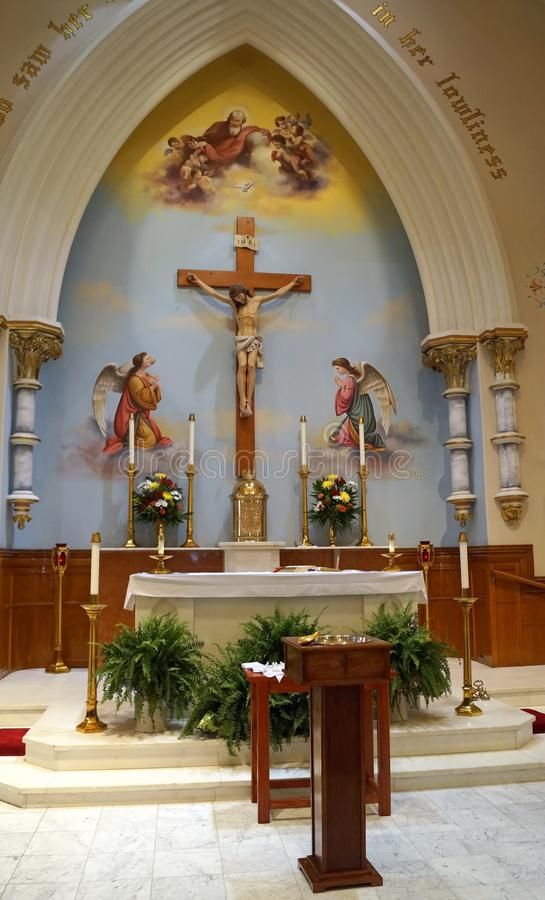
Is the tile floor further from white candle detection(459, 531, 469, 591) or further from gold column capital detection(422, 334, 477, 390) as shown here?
gold column capital detection(422, 334, 477, 390)

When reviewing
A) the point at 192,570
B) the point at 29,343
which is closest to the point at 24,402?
the point at 29,343

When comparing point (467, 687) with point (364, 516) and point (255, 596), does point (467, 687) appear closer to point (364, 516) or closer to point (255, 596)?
point (255, 596)

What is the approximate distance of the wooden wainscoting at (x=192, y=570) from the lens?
789 centimetres

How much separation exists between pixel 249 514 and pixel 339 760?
192 inches

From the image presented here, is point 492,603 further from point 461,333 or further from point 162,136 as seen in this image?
point 162,136

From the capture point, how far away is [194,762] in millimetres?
4773

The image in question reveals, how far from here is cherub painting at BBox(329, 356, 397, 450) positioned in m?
8.97

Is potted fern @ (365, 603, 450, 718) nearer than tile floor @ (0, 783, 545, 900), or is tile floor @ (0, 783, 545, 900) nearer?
tile floor @ (0, 783, 545, 900)

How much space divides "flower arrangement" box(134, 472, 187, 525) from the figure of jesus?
49.9 inches

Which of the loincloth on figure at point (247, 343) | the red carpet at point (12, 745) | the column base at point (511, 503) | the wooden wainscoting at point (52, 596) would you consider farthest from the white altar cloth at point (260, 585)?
the loincloth on figure at point (247, 343)

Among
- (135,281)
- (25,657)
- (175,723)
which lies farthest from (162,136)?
(175,723)

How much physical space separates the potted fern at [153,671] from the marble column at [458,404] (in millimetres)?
4282

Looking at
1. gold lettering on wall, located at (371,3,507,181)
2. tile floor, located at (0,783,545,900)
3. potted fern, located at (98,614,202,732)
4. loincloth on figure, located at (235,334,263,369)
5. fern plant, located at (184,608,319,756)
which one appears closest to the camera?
tile floor, located at (0,783,545,900)

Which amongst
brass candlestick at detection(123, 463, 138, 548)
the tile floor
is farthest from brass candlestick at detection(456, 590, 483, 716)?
brass candlestick at detection(123, 463, 138, 548)
